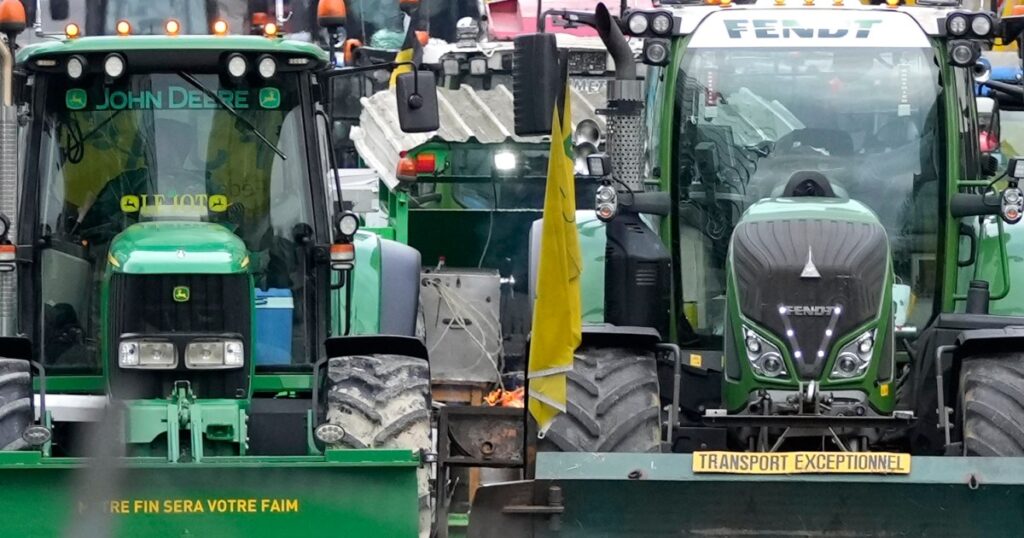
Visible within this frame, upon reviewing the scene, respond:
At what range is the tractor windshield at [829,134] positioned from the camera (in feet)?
29.4

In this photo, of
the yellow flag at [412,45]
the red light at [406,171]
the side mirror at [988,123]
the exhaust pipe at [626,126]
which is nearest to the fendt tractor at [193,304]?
the exhaust pipe at [626,126]

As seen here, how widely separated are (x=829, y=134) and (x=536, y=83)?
84.5 inches

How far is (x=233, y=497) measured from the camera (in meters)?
8.21

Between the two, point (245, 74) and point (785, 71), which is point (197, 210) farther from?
point (785, 71)

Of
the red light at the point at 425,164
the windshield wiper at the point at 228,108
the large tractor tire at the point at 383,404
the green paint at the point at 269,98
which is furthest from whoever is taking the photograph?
the red light at the point at 425,164

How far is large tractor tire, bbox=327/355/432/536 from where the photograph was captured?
28.0 feet

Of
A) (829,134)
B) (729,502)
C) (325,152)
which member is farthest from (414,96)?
(729,502)

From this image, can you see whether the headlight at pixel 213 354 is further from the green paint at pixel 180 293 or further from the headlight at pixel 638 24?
the headlight at pixel 638 24

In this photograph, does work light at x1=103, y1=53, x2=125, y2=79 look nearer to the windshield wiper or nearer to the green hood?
the windshield wiper

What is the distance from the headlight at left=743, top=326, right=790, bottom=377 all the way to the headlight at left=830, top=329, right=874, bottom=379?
0.66ft

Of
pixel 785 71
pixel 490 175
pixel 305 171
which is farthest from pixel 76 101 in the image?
pixel 490 175

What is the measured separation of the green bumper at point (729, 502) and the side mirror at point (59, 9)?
10.6 meters

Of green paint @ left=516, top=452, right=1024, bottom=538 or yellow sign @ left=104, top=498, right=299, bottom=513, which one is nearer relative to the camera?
green paint @ left=516, top=452, right=1024, bottom=538

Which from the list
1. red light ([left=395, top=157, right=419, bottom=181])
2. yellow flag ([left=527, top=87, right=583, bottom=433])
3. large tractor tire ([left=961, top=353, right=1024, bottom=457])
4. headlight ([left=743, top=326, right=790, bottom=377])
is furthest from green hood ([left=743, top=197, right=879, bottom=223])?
red light ([left=395, top=157, right=419, bottom=181])
